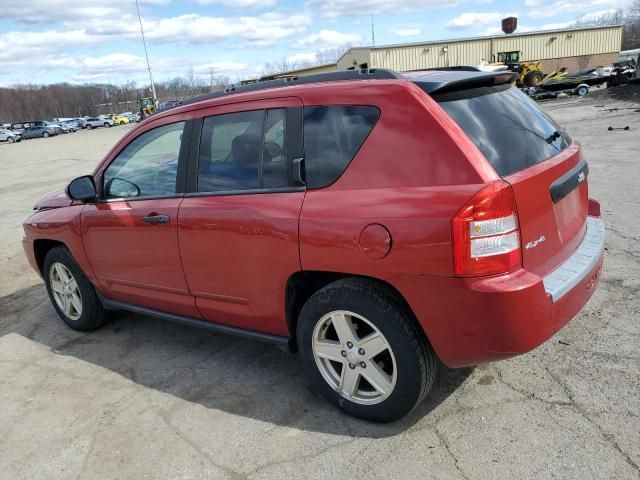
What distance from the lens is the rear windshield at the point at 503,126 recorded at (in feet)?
8.46

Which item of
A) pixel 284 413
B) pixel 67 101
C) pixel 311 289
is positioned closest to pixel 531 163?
pixel 311 289

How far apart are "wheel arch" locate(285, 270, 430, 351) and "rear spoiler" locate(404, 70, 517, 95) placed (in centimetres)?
100

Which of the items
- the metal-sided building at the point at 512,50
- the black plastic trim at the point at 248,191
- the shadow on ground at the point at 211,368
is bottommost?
the shadow on ground at the point at 211,368

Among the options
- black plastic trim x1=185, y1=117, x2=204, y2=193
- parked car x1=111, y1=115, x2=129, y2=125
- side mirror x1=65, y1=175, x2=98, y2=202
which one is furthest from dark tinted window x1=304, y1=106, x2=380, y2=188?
parked car x1=111, y1=115, x2=129, y2=125

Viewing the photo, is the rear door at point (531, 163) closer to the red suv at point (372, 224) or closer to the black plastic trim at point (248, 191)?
the red suv at point (372, 224)

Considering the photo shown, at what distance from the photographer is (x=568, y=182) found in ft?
9.43

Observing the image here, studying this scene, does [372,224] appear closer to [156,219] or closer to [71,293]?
[156,219]

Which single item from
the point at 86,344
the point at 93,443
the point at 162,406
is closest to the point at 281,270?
the point at 162,406

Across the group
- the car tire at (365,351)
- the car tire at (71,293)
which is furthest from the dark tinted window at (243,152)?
the car tire at (71,293)

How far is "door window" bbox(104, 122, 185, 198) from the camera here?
3.61 m

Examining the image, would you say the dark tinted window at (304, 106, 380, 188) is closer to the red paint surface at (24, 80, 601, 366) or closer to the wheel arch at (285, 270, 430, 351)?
the red paint surface at (24, 80, 601, 366)

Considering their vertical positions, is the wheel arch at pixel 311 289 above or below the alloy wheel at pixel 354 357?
above

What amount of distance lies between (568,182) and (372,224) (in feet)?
3.85

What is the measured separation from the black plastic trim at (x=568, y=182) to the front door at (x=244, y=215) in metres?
1.32
